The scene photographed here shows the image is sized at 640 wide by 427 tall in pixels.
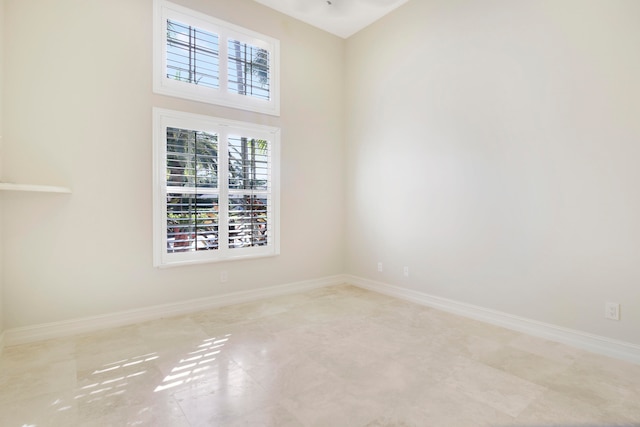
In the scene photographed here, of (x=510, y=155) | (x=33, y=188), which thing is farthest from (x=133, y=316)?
(x=510, y=155)

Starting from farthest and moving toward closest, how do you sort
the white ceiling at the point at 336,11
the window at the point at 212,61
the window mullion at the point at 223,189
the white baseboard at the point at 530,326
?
the white ceiling at the point at 336,11 < the window mullion at the point at 223,189 < the window at the point at 212,61 < the white baseboard at the point at 530,326

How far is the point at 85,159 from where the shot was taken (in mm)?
2945

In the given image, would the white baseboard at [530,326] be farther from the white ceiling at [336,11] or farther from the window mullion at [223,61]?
the white ceiling at [336,11]

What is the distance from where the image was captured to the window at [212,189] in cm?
331

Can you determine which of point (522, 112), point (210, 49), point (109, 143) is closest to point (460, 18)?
point (522, 112)

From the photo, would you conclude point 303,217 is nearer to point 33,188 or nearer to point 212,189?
point 212,189

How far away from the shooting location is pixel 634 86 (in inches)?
95.0

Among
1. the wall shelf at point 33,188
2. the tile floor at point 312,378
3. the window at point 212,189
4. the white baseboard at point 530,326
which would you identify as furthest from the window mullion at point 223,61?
the white baseboard at point 530,326

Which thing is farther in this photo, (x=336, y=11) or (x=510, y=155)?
(x=336, y=11)

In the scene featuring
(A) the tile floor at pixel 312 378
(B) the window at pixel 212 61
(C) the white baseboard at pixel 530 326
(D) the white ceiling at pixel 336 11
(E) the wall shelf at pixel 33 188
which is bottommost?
(A) the tile floor at pixel 312 378

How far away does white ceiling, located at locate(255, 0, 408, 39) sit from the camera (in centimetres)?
390

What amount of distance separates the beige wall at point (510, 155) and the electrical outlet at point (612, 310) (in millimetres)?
36

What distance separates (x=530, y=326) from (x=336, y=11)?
4.01 meters

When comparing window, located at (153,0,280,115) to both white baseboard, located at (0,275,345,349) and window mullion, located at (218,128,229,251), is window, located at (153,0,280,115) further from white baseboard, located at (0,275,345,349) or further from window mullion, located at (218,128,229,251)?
white baseboard, located at (0,275,345,349)
